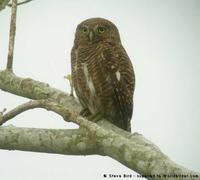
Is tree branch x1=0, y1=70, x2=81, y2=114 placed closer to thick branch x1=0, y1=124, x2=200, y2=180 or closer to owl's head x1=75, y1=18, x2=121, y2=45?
thick branch x1=0, y1=124, x2=200, y2=180

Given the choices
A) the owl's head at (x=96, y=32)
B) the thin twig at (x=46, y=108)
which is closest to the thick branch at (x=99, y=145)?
the thin twig at (x=46, y=108)

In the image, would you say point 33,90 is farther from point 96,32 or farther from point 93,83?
point 96,32

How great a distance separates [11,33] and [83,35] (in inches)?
46.6

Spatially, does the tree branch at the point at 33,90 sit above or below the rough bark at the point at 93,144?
above

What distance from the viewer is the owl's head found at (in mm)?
4887

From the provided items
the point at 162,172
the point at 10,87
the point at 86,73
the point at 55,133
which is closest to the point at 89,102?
the point at 86,73

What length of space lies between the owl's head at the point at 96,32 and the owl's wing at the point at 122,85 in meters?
0.38

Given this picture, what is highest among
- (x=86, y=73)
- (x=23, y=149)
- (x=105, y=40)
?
(x=105, y=40)

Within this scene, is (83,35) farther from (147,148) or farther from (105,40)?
(147,148)

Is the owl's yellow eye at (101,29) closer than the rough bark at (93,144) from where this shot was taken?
No

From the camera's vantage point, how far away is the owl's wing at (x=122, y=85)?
4.44 metres

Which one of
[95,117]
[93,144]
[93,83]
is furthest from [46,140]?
[93,83]

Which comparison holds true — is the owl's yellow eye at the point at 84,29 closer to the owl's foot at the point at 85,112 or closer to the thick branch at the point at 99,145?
the owl's foot at the point at 85,112

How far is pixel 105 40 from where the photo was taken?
487cm
